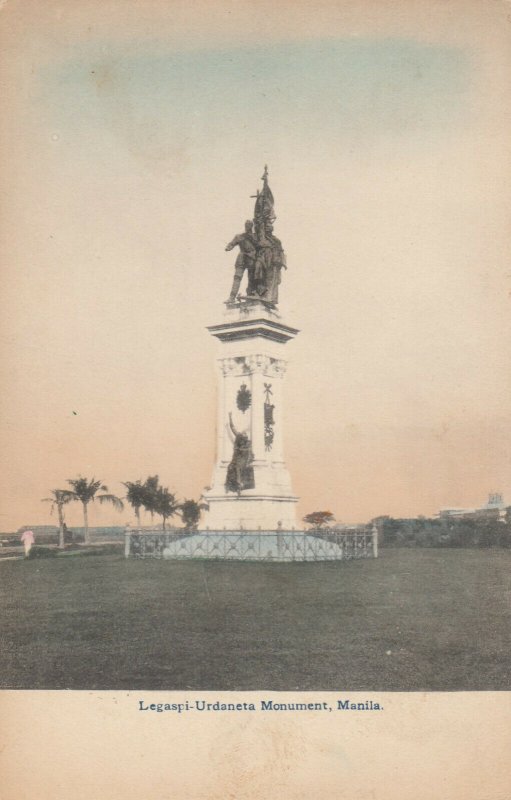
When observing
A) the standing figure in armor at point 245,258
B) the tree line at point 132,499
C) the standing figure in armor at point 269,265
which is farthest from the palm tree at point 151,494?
the standing figure in armor at point 269,265

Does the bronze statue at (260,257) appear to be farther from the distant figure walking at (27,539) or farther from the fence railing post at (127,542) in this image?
the distant figure walking at (27,539)

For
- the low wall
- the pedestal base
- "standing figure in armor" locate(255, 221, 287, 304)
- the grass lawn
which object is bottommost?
the grass lawn

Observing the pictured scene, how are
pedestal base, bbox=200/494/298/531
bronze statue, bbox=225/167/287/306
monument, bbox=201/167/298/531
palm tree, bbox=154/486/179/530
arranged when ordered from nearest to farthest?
palm tree, bbox=154/486/179/530 → bronze statue, bbox=225/167/287/306 → pedestal base, bbox=200/494/298/531 → monument, bbox=201/167/298/531

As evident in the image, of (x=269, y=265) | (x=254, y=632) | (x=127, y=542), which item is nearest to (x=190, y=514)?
(x=127, y=542)

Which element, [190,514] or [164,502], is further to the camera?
[190,514]

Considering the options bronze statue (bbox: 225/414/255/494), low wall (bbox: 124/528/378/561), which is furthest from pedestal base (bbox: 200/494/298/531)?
low wall (bbox: 124/528/378/561)

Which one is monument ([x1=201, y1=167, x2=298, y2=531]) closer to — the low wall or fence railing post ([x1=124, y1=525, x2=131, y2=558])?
the low wall

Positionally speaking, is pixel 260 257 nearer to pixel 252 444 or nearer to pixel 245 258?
pixel 245 258
